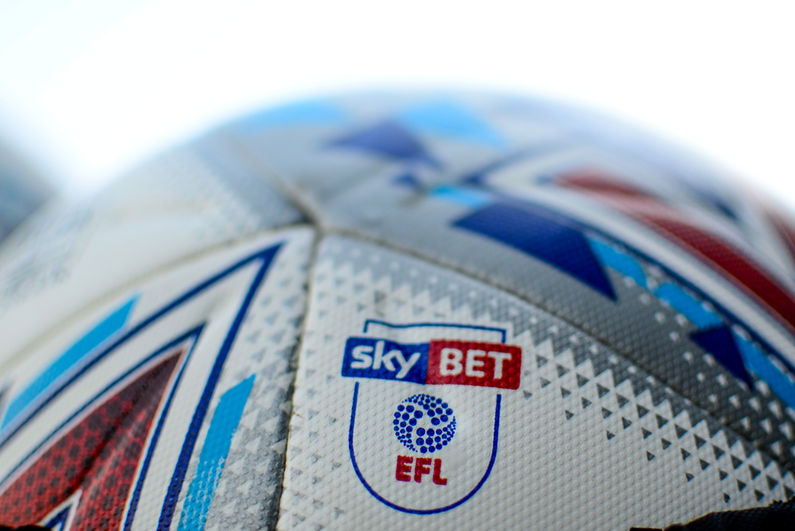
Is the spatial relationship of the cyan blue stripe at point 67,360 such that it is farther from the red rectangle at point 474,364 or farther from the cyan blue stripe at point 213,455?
the red rectangle at point 474,364

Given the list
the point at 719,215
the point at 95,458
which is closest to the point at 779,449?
the point at 719,215

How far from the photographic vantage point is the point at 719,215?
0.73 m

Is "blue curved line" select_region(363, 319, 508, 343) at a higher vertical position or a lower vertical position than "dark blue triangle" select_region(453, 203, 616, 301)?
lower

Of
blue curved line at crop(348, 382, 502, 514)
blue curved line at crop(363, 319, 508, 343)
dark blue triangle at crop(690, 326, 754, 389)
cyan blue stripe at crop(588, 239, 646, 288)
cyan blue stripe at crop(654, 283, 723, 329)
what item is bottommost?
blue curved line at crop(348, 382, 502, 514)

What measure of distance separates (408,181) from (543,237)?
0.54 ft

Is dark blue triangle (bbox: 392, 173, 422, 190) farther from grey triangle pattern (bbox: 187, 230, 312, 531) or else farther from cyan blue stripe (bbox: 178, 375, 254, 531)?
cyan blue stripe (bbox: 178, 375, 254, 531)

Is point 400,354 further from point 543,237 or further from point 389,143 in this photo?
point 389,143

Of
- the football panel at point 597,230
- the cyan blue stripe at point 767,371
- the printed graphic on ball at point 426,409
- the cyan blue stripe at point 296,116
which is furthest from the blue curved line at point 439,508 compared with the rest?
the cyan blue stripe at point 296,116

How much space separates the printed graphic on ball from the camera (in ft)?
1.42

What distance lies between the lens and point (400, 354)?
1.57 ft

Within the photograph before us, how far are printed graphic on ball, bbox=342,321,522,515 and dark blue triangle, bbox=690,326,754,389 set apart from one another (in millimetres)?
161

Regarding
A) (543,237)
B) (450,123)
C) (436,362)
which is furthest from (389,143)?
(436,362)

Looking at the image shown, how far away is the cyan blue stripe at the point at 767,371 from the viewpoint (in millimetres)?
516

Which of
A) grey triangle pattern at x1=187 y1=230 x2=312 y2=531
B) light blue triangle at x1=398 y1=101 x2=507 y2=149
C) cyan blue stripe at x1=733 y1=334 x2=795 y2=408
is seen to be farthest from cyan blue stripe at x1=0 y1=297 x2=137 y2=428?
cyan blue stripe at x1=733 y1=334 x2=795 y2=408
